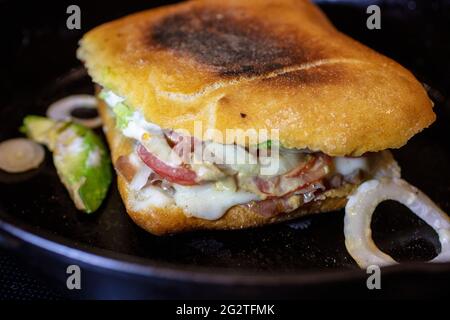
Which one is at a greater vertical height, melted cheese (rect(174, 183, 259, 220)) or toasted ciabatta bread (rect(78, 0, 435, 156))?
toasted ciabatta bread (rect(78, 0, 435, 156))

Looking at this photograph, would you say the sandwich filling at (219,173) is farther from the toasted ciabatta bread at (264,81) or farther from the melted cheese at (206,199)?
the toasted ciabatta bread at (264,81)

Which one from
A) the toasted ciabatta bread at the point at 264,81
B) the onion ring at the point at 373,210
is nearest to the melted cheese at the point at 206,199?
the toasted ciabatta bread at the point at 264,81

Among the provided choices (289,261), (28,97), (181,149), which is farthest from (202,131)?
(28,97)

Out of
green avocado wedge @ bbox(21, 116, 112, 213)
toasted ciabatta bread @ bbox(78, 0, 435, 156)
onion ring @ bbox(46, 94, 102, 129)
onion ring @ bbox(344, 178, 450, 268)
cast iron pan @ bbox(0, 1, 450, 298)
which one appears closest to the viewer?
cast iron pan @ bbox(0, 1, 450, 298)

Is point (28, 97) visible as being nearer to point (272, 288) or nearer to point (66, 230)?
point (66, 230)

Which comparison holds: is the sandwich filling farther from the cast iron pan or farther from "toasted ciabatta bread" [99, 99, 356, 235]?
the cast iron pan

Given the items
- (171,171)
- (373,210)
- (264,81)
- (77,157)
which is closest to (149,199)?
(171,171)

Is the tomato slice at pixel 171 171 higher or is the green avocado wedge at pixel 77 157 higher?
the tomato slice at pixel 171 171

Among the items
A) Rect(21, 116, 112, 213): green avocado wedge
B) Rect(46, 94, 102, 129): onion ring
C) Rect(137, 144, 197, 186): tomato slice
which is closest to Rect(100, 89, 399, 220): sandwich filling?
Rect(137, 144, 197, 186): tomato slice
